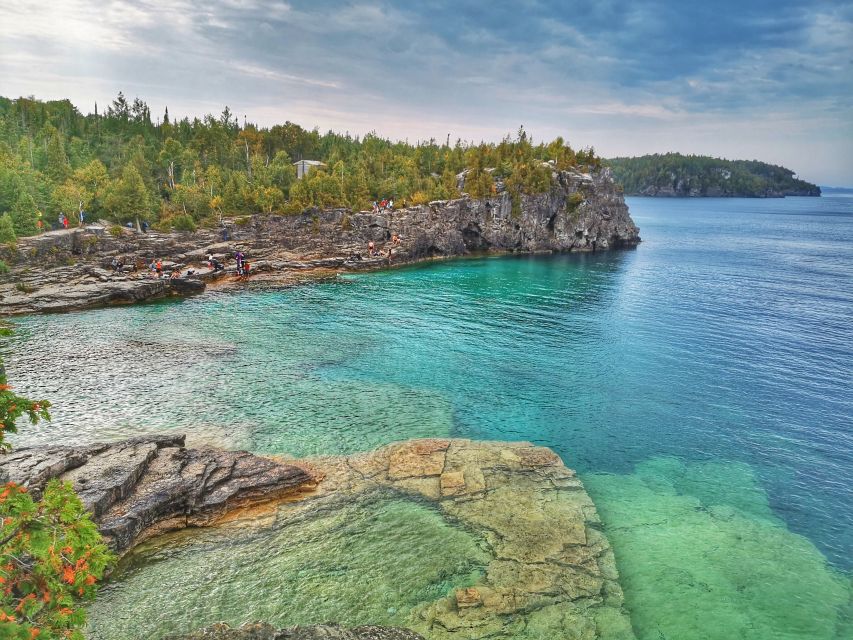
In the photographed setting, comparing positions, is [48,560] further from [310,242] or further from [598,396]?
[310,242]

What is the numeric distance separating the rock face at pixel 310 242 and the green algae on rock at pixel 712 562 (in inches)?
2422

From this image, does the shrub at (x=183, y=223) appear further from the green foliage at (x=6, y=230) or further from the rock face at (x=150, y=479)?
the rock face at (x=150, y=479)

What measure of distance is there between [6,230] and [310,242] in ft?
149

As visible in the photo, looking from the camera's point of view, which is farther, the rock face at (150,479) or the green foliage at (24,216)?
the green foliage at (24,216)

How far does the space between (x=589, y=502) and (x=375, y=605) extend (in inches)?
473

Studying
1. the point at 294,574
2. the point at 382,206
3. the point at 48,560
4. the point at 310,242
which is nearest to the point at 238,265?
the point at 310,242

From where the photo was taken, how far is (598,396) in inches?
1486

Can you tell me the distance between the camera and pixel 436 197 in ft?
362

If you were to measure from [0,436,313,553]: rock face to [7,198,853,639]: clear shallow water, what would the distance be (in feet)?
14.1

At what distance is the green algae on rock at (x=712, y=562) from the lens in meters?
18.2

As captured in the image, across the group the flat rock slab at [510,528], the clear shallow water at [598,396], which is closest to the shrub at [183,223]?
the clear shallow water at [598,396]

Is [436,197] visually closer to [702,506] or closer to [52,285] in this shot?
[52,285]

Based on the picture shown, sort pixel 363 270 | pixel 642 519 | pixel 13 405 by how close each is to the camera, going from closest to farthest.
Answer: pixel 13 405 → pixel 642 519 → pixel 363 270

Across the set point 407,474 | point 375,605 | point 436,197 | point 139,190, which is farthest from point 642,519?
point 436,197
